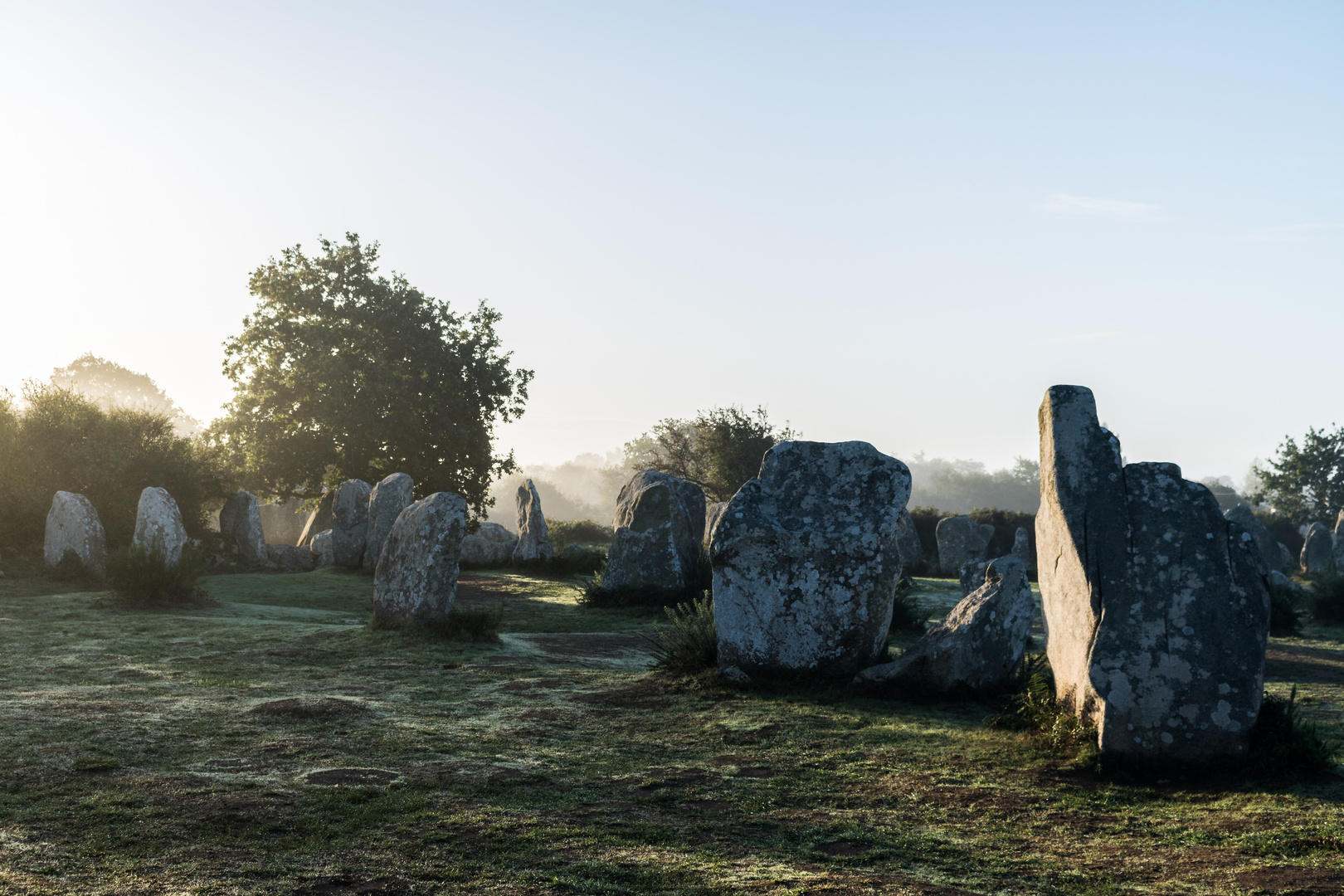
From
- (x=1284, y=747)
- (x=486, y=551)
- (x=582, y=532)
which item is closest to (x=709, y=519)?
(x=486, y=551)

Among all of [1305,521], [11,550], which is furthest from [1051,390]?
[1305,521]

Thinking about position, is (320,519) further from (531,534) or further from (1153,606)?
(1153,606)

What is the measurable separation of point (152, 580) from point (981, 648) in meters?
11.4

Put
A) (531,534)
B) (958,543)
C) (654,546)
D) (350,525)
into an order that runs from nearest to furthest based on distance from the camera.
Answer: (654,546) < (350,525) < (531,534) < (958,543)

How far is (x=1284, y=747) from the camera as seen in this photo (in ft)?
16.3

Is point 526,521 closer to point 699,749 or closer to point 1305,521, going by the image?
point 699,749

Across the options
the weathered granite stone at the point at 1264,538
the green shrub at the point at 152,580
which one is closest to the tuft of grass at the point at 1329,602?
the weathered granite stone at the point at 1264,538

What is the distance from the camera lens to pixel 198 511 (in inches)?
906

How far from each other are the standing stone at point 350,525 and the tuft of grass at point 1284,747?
18932 mm

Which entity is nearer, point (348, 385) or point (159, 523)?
point (159, 523)

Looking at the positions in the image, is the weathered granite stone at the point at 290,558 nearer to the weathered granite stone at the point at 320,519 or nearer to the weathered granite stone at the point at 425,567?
the weathered granite stone at the point at 320,519

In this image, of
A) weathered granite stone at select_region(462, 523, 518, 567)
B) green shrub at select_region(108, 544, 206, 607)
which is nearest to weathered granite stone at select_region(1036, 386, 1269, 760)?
green shrub at select_region(108, 544, 206, 607)

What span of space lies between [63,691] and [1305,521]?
39148 millimetres

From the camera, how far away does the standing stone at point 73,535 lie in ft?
54.5
